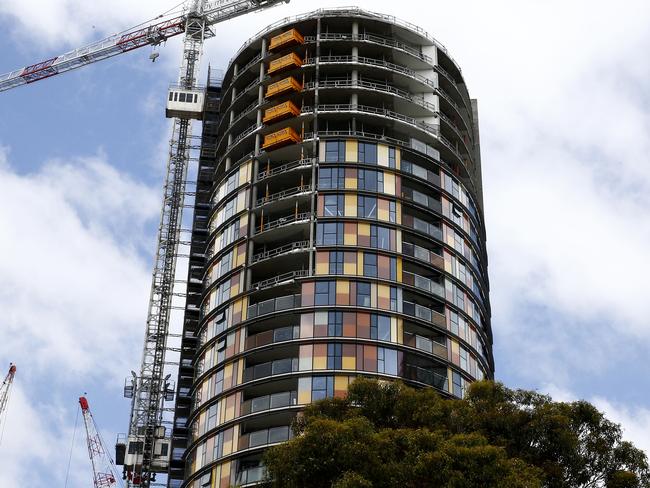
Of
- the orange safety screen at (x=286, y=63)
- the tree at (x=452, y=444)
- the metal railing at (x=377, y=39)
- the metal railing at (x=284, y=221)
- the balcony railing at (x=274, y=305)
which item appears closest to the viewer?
the tree at (x=452, y=444)

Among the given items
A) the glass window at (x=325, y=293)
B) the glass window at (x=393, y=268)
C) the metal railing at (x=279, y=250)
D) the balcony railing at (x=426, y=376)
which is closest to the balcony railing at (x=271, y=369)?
the glass window at (x=325, y=293)

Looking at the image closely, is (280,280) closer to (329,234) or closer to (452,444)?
(329,234)

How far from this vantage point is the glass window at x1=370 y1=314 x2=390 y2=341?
111688 mm

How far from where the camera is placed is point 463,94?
143 m

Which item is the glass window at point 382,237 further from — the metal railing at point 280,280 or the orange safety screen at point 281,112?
the orange safety screen at point 281,112

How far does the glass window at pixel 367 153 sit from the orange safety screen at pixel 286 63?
13.7 metres

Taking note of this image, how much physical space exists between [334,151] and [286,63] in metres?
13.9

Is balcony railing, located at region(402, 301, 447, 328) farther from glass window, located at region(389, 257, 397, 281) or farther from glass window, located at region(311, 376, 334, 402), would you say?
glass window, located at region(311, 376, 334, 402)

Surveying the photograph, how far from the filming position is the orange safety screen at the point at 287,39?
13225cm

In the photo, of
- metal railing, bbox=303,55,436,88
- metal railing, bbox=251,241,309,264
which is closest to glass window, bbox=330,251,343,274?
metal railing, bbox=251,241,309,264

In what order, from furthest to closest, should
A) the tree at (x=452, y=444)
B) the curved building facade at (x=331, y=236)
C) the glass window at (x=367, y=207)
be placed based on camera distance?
1. the glass window at (x=367, y=207)
2. the curved building facade at (x=331, y=236)
3. the tree at (x=452, y=444)

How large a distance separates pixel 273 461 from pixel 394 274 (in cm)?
4359

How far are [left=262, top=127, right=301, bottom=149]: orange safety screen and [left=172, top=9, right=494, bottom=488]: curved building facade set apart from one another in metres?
0.25

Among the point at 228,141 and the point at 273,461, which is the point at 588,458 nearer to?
the point at 273,461
